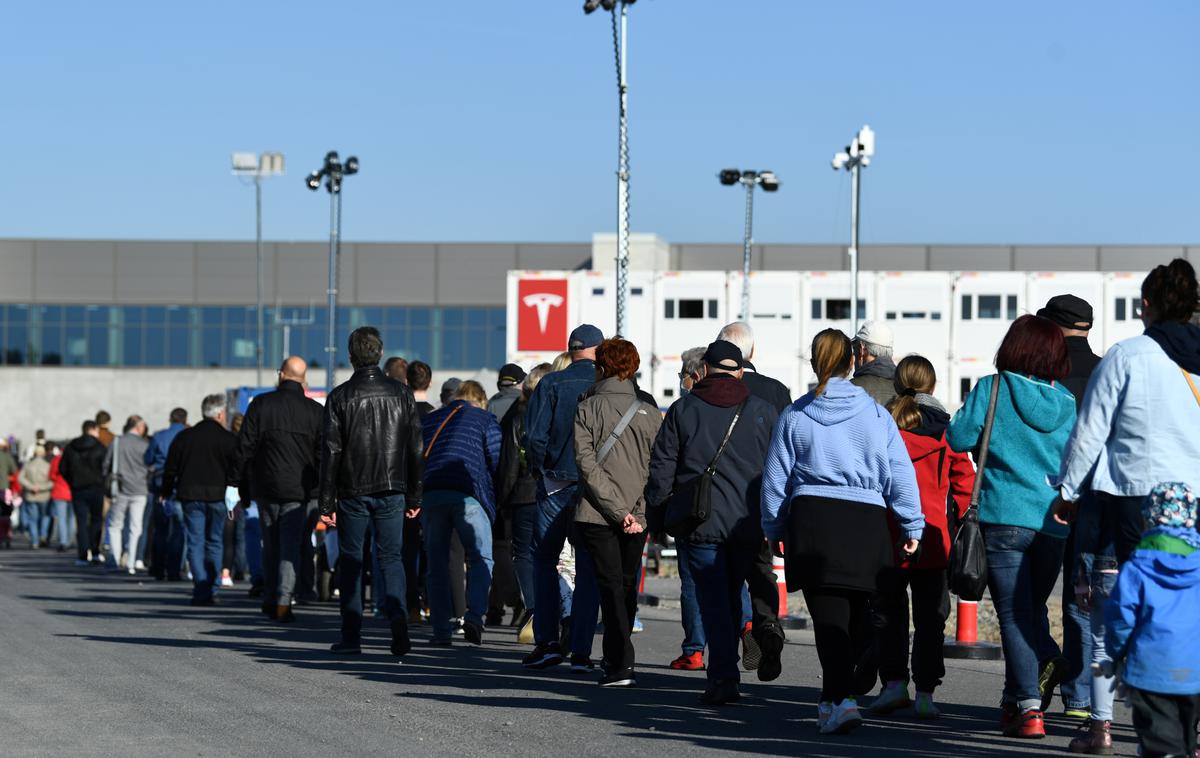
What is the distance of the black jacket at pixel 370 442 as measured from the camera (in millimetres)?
12055

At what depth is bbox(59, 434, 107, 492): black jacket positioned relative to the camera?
994 inches

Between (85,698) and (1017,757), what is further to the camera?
(85,698)

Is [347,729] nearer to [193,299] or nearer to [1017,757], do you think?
[1017,757]

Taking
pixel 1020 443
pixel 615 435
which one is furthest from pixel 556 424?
pixel 1020 443

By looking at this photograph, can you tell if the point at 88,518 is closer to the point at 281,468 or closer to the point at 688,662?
the point at 281,468

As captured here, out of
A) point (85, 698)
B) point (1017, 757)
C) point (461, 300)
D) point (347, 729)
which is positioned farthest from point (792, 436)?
point (461, 300)

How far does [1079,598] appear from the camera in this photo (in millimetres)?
8031

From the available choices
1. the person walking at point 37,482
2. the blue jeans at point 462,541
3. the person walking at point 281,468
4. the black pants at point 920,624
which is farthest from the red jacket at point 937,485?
the person walking at point 37,482

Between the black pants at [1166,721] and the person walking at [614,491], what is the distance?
3911mm

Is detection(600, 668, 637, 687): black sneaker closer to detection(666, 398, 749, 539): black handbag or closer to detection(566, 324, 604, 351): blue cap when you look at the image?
detection(666, 398, 749, 539): black handbag

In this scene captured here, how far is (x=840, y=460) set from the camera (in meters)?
8.35

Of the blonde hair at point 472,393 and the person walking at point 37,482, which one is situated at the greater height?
the blonde hair at point 472,393

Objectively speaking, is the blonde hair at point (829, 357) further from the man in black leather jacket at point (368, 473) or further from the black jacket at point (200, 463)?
the black jacket at point (200, 463)

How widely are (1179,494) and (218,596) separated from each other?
42.6 feet
